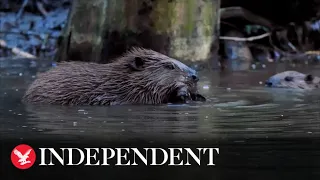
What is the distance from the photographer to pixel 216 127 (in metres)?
6.00

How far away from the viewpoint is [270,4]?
16125 mm

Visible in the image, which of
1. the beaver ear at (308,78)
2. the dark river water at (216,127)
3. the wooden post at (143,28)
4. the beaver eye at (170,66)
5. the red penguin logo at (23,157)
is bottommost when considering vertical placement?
the red penguin logo at (23,157)

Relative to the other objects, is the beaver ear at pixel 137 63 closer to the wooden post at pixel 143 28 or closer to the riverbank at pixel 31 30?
the wooden post at pixel 143 28

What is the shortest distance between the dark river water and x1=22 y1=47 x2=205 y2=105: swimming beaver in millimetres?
190

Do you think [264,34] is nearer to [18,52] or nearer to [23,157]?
[18,52]

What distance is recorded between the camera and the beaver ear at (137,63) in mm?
7633

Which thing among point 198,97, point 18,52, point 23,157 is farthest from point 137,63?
point 18,52

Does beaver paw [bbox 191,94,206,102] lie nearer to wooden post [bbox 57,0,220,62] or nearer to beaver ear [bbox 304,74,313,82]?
beaver ear [bbox 304,74,313,82]

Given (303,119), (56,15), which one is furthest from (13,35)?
(303,119)

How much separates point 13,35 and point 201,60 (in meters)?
7.08

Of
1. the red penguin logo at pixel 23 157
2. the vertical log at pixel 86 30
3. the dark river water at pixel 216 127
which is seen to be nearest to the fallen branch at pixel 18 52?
the vertical log at pixel 86 30

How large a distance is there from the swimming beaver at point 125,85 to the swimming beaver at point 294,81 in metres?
2.21

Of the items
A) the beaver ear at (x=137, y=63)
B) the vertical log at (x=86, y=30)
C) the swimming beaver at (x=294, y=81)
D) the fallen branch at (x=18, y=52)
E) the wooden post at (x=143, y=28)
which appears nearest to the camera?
the beaver ear at (x=137, y=63)

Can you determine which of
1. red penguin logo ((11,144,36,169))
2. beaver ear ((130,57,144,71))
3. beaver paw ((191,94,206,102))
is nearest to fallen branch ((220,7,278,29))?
beaver paw ((191,94,206,102))
